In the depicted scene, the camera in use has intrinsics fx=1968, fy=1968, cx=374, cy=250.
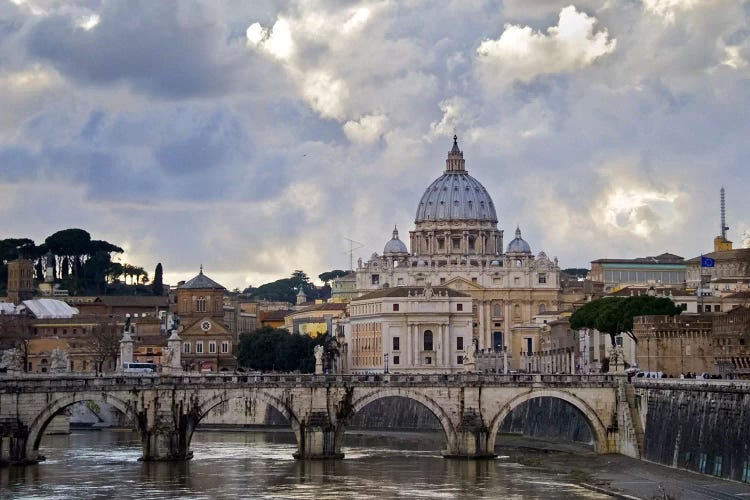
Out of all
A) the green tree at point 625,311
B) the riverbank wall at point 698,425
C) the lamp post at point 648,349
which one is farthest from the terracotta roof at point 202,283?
the riverbank wall at point 698,425

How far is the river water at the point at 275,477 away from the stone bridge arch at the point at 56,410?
1.01m

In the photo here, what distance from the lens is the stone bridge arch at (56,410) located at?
8081 cm

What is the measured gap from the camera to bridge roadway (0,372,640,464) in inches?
3263

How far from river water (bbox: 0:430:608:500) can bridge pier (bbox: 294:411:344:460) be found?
1.96 feet

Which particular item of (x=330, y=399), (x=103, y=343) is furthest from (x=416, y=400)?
(x=103, y=343)

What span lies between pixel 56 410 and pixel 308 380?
36.6 ft

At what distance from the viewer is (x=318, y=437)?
84562 mm

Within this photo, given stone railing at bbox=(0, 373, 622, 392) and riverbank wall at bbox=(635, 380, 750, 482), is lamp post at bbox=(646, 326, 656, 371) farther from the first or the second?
riverbank wall at bbox=(635, 380, 750, 482)

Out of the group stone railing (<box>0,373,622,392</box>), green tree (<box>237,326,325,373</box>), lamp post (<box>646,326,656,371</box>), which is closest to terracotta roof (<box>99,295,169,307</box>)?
green tree (<box>237,326,325,373</box>)

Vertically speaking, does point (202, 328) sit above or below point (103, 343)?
above

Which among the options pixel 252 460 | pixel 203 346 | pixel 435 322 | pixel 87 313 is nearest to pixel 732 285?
pixel 435 322

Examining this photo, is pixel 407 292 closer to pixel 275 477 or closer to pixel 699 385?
pixel 275 477

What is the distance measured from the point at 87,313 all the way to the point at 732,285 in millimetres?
60272

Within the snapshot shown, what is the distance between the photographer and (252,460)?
288 feet
